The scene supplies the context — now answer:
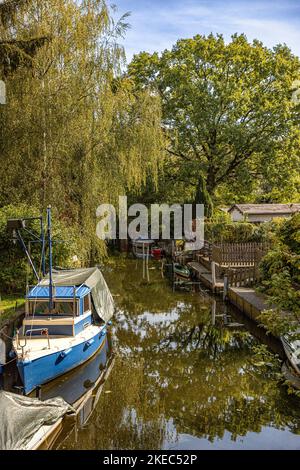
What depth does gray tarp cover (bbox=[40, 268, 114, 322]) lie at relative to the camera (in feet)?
57.8

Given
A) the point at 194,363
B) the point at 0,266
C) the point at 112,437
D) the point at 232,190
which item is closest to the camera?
the point at 112,437

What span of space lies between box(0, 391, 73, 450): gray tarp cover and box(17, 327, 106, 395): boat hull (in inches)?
62.5

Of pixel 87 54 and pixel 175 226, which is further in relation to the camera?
pixel 175 226

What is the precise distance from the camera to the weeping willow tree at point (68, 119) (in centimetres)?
2022

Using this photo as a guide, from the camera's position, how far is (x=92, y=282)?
1812cm

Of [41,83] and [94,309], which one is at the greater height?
[41,83]

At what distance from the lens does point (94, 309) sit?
18.2 metres

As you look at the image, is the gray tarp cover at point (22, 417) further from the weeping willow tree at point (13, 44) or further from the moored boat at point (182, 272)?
the moored boat at point (182, 272)

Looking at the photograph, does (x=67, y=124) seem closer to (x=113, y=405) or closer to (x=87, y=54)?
(x=87, y=54)

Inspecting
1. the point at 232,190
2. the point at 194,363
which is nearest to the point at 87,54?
the point at 194,363

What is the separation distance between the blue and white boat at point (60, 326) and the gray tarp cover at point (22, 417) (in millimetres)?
1871

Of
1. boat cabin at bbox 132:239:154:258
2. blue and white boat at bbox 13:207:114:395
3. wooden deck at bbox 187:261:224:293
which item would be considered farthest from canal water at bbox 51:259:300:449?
boat cabin at bbox 132:239:154:258
